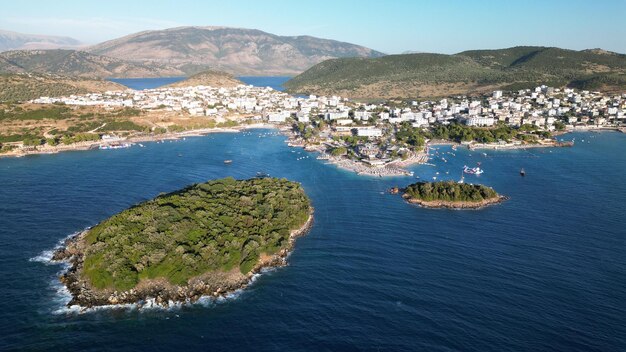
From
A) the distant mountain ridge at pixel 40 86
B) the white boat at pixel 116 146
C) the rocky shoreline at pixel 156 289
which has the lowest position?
the rocky shoreline at pixel 156 289

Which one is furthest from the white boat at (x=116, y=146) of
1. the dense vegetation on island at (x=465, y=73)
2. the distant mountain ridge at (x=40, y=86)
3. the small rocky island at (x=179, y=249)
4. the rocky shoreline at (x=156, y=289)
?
the dense vegetation on island at (x=465, y=73)

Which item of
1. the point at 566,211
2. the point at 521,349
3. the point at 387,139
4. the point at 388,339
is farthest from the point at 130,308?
the point at 387,139

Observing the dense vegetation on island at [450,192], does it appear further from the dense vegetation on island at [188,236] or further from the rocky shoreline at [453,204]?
the dense vegetation on island at [188,236]

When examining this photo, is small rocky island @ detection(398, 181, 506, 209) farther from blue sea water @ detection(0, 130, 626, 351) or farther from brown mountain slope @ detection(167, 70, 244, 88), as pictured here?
brown mountain slope @ detection(167, 70, 244, 88)

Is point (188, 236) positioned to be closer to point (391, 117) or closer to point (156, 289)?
point (156, 289)

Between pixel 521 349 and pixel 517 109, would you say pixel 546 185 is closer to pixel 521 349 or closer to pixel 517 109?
pixel 521 349

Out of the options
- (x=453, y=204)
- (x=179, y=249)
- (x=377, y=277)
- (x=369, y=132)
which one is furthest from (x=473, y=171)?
(x=179, y=249)

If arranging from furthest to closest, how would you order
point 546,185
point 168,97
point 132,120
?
point 168,97, point 132,120, point 546,185
